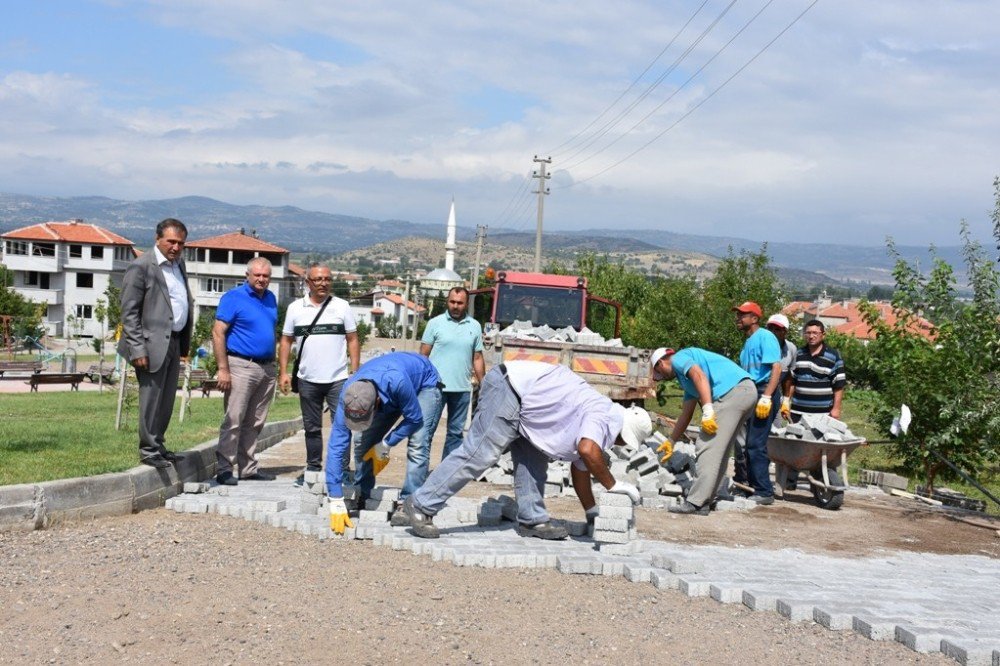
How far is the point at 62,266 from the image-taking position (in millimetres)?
80250

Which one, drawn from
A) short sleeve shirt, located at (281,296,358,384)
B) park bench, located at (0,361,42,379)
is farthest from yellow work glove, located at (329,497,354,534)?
park bench, located at (0,361,42,379)

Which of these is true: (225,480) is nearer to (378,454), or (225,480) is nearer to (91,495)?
(91,495)

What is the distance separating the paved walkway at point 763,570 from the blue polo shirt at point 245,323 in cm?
114

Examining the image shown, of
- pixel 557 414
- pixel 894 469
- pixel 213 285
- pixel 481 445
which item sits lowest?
pixel 213 285

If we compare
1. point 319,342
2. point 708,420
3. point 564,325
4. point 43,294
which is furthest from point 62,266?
point 708,420

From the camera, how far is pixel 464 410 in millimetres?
8812

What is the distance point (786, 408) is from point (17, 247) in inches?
3173

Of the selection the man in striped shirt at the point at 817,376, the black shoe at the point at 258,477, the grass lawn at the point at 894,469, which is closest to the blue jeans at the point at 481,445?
the black shoe at the point at 258,477

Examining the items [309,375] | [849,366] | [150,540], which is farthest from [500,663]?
[849,366]

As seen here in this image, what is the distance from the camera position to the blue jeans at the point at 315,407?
8188mm

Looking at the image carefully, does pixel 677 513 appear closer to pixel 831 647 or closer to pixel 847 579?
pixel 847 579

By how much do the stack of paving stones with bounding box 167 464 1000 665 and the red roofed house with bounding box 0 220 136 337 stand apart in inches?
2926

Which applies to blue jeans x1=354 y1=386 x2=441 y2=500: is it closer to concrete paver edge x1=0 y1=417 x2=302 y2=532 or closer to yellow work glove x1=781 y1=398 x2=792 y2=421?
concrete paver edge x1=0 y1=417 x2=302 y2=532

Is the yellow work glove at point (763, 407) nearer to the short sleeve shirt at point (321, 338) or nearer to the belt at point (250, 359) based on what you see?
the short sleeve shirt at point (321, 338)
